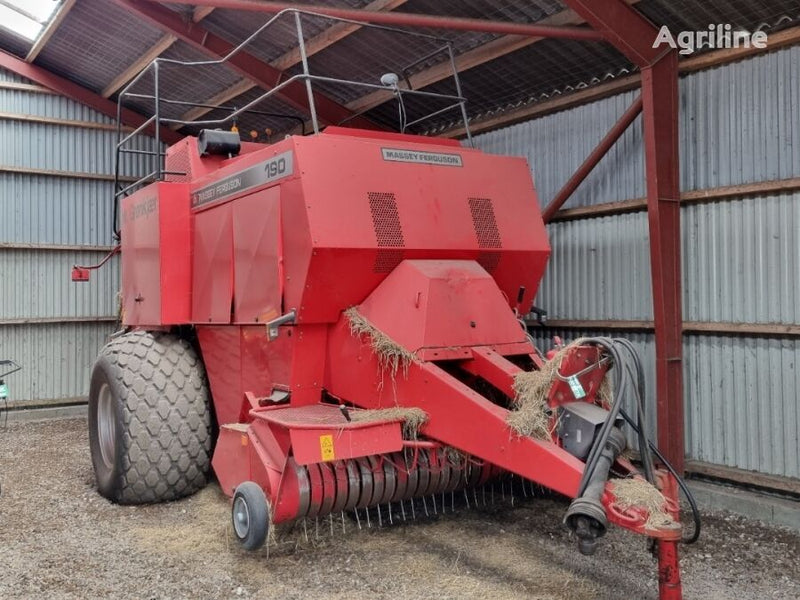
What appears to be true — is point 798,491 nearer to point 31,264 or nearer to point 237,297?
point 237,297

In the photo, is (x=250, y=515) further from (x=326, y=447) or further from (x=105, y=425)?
(x=105, y=425)

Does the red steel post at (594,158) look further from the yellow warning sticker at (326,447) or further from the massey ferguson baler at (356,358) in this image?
the yellow warning sticker at (326,447)

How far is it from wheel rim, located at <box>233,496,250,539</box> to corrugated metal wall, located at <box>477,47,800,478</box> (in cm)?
363

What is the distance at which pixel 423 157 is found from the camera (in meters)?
4.96

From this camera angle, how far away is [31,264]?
1043 centimetres

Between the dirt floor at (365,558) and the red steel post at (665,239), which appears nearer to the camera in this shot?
the dirt floor at (365,558)

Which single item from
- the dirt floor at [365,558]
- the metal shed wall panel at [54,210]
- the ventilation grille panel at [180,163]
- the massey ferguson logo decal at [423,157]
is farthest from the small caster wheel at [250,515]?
the metal shed wall panel at [54,210]

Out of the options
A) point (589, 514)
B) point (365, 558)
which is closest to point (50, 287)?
point (365, 558)

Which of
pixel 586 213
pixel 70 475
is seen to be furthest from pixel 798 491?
pixel 70 475

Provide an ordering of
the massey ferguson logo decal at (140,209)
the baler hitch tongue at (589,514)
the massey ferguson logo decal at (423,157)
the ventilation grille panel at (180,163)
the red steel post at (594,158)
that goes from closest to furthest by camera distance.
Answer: the baler hitch tongue at (589,514), the massey ferguson logo decal at (423,157), the massey ferguson logo decal at (140,209), the ventilation grille panel at (180,163), the red steel post at (594,158)

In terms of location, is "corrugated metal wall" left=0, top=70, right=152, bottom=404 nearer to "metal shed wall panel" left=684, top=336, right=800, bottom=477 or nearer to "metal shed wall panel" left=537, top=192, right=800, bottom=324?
"metal shed wall panel" left=537, top=192, right=800, bottom=324

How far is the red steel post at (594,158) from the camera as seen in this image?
6.25 m

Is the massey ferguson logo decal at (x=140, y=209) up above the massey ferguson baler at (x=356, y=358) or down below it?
above

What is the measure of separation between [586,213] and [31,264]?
767cm
